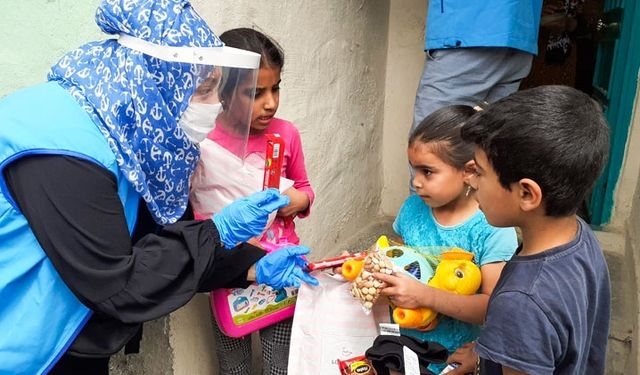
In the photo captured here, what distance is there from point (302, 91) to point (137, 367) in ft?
4.62

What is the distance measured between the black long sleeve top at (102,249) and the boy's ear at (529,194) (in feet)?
2.38

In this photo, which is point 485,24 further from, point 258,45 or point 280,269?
point 280,269

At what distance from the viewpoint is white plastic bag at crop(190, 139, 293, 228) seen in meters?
1.56

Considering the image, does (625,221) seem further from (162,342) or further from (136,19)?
(136,19)

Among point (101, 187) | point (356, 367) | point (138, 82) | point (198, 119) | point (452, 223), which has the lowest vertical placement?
point (356, 367)

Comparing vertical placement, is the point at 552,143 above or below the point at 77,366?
above

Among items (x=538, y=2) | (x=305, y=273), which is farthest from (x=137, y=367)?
(x=538, y=2)

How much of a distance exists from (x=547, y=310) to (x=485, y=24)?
157cm

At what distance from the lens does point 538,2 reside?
2.47 metres

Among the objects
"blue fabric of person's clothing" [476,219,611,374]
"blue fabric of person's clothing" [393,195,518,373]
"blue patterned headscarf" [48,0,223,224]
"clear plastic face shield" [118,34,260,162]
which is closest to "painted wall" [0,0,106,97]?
"blue patterned headscarf" [48,0,223,224]

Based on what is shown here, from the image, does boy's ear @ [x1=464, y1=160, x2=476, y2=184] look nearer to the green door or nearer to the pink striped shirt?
the pink striped shirt

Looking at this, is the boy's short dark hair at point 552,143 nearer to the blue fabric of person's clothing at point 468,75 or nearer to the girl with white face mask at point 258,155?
the girl with white face mask at point 258,155

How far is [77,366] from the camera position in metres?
1.36

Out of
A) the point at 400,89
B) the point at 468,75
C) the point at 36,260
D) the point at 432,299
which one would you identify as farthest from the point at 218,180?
the point at 400,89
